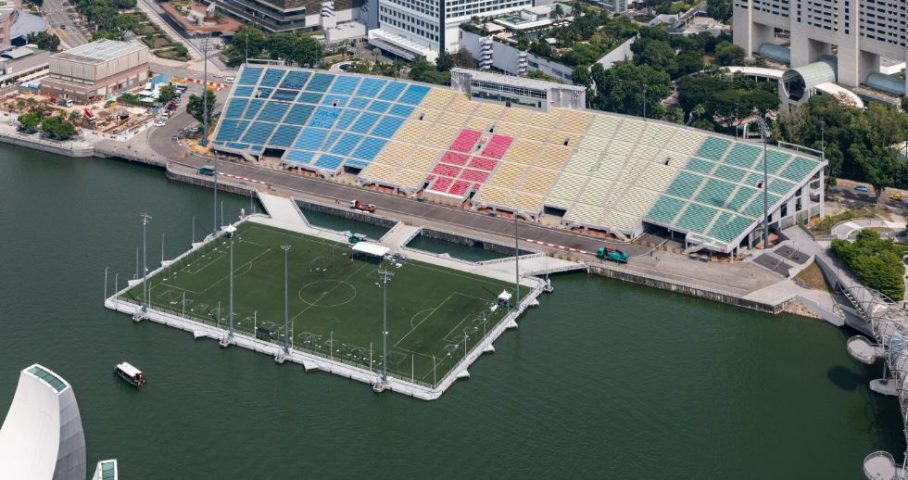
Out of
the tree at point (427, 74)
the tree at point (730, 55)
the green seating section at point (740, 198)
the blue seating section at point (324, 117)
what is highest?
the tree at point (730, 55)

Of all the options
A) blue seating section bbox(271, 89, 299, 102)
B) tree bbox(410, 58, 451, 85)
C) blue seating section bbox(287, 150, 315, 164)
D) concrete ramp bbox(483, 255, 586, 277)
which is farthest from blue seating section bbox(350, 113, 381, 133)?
concrete ramp bbox(483, 255, 586, 277)

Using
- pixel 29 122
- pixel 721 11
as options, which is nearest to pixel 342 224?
pixel 29 122

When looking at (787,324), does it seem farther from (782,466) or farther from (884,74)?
(884,74)

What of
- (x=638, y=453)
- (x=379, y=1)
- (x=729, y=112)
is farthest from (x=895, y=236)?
(x=379, y=1)

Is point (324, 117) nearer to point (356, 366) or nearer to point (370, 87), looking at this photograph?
point (370, 87)

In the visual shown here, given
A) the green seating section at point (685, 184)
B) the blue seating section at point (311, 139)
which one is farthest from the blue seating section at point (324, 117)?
the green seating section at point (685, 184)

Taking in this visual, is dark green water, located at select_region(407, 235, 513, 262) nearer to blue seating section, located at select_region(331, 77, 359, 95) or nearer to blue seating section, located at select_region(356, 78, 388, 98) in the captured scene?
blue seating section, located at select_region(356, 78, 388, 98)

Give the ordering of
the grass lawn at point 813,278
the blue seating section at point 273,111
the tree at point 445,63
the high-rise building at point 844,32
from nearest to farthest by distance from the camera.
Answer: the grass lawn at point 813,278, the blue seating section at point 273,111, the high-rise building at point 844,32, the tree at point 445,63

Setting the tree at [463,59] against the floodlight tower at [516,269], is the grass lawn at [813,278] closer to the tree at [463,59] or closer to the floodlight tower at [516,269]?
the floodlight tower at [516,269]
